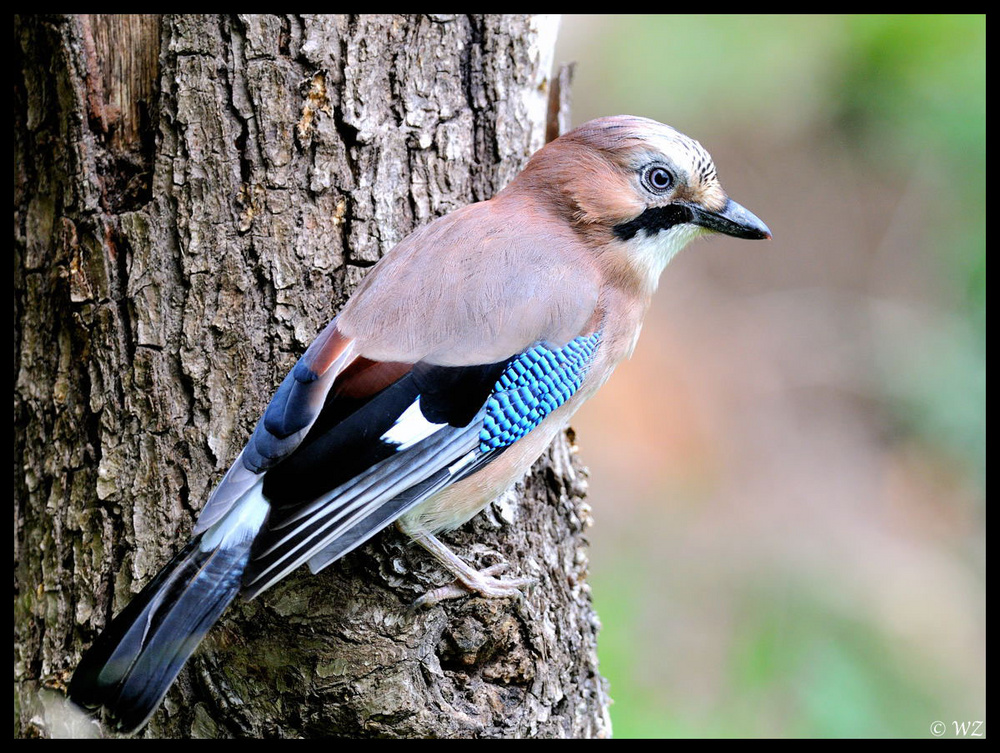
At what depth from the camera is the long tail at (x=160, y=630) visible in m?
2.34

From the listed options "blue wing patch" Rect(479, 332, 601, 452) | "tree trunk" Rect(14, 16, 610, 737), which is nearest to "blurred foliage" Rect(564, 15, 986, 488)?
"tree trunk" Rect(14, 16, 610, 737)

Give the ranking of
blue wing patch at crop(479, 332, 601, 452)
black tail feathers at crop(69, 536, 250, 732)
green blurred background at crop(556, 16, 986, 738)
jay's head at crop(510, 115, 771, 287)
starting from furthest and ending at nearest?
green blurred background at crop(556, 16, 986, 738)
jay's head at crop(510, 115, 771, 287)
blue wing patch at crop(479, 332, 601, 452)
black tail feathers at crop(69, 536, 250, 732)

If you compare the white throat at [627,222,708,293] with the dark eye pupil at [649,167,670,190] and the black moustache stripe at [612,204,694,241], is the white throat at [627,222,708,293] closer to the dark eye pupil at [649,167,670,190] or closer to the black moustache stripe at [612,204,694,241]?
the black moustache stripe at [612,204,694,241]

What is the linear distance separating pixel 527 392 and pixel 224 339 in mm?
967

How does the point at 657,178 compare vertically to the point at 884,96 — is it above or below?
above

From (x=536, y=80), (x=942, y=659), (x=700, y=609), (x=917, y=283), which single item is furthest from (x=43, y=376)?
(x=917, y=283)

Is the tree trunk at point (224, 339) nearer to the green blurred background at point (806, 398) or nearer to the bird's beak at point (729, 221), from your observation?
the bird's beak at point (729, 221)

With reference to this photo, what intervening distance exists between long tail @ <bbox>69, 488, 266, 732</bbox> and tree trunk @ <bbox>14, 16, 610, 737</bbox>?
0.31 m

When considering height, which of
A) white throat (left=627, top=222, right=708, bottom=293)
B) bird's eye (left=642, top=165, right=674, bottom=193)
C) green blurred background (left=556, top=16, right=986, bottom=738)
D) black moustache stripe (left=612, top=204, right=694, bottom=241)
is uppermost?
bird's eye (left=642, top=165, right=674, bottom=193)

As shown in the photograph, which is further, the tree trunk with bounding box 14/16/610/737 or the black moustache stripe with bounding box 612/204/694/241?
the black moustache stripe with bounding box 612/204/694/241

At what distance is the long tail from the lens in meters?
2.34

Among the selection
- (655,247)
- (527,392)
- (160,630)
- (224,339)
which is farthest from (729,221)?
(160,630)

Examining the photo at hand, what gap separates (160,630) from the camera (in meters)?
2.36

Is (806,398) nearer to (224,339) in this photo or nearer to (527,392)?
(527,392)
